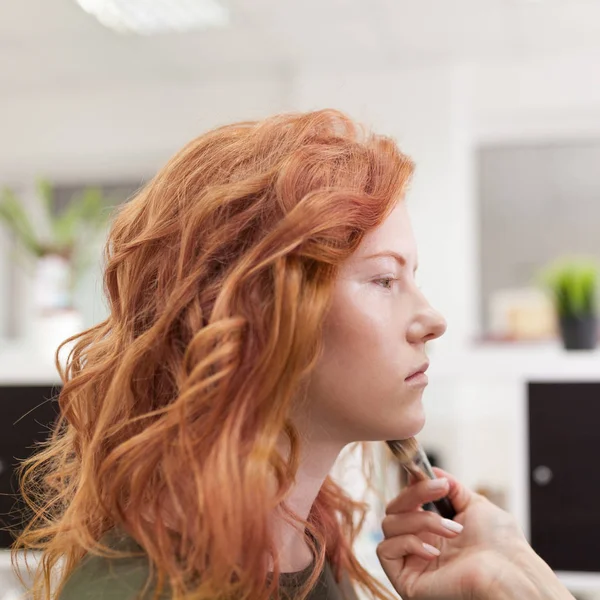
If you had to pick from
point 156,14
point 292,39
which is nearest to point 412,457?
point 156,14

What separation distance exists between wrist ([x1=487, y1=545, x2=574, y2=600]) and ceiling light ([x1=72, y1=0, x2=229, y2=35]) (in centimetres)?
224

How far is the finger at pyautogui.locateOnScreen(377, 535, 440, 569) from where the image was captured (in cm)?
97

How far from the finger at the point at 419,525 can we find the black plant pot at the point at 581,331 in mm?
1926

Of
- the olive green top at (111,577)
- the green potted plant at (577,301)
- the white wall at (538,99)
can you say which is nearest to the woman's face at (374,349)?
the olive green top at (111,577)

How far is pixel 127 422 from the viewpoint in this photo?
0.77 meters

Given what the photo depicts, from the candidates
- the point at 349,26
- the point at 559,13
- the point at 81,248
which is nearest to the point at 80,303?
the point at 81,248

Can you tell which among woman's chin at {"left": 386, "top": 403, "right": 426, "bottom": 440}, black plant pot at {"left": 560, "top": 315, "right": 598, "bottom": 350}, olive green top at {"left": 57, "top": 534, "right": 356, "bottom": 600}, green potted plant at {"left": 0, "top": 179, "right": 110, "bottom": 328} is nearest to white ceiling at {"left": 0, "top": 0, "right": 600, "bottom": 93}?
green potted plant at {"left": 0, "top": 179, "right": 110, "bottom": 328}

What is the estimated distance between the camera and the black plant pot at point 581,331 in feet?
9.05

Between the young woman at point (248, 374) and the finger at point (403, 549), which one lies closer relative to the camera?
the young woman at point (248, 374)

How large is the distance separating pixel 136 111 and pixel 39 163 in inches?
20.8

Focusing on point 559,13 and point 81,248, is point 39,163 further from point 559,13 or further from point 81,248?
point 559,13

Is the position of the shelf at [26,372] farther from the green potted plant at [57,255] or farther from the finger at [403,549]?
the finger at [403,549]

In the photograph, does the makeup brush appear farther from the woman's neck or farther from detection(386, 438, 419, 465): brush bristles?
the woman's neck

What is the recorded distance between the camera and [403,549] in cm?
99
